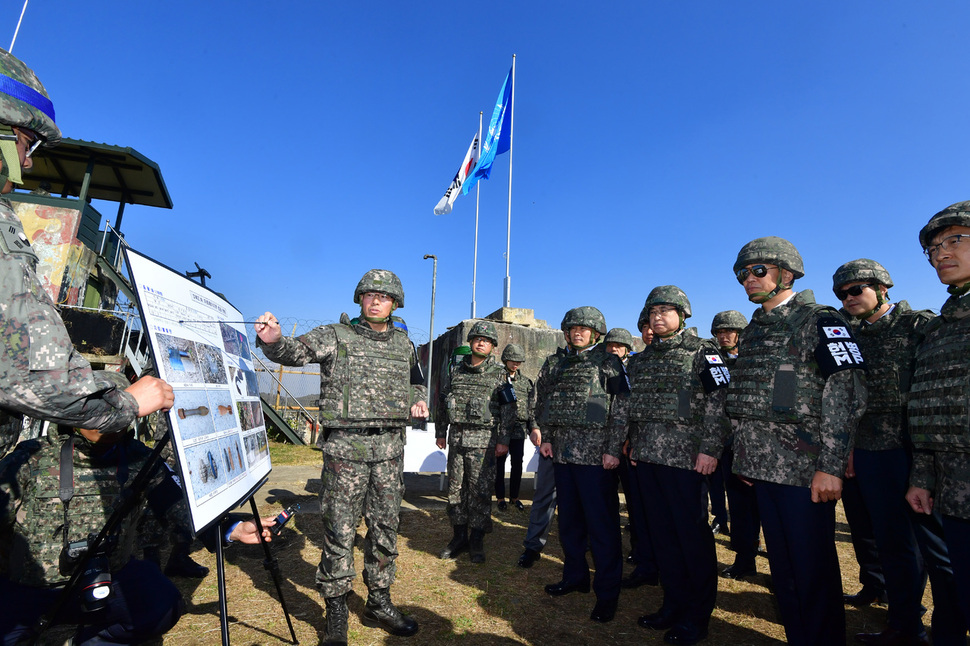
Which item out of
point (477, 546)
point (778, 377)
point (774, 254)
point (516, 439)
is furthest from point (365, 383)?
point (516, 439)

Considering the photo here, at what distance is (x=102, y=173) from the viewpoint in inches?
570

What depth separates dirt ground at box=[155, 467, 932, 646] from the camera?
11.9 ft

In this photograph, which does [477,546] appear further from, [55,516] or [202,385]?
[202,385]

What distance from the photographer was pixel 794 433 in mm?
2934

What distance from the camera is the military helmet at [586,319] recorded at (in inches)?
181

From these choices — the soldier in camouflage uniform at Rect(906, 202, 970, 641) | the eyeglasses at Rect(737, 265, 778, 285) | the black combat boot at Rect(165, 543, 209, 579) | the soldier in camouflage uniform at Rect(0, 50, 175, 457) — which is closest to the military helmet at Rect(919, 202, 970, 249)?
the soldier in camouflage uniform at Rect(906, 202, 970, 641)

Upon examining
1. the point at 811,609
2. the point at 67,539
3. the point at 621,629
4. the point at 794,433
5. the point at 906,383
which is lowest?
the point at 621,629

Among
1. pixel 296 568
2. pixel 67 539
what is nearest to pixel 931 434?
pixel 67 539

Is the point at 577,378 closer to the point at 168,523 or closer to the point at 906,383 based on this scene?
the point at 906,383

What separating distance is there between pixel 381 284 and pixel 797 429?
3.08 meters

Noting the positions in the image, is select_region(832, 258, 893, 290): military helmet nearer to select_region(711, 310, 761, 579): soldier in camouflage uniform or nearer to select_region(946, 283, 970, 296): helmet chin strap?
select_region(711, 310, 761, 579): soldier in camouflage uniform

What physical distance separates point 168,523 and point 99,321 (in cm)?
1040

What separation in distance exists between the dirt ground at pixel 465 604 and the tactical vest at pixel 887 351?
5.77 ft

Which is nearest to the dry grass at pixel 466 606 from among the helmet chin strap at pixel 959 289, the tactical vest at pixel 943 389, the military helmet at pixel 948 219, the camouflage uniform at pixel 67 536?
the camouflage uniform at pixel 67 536
